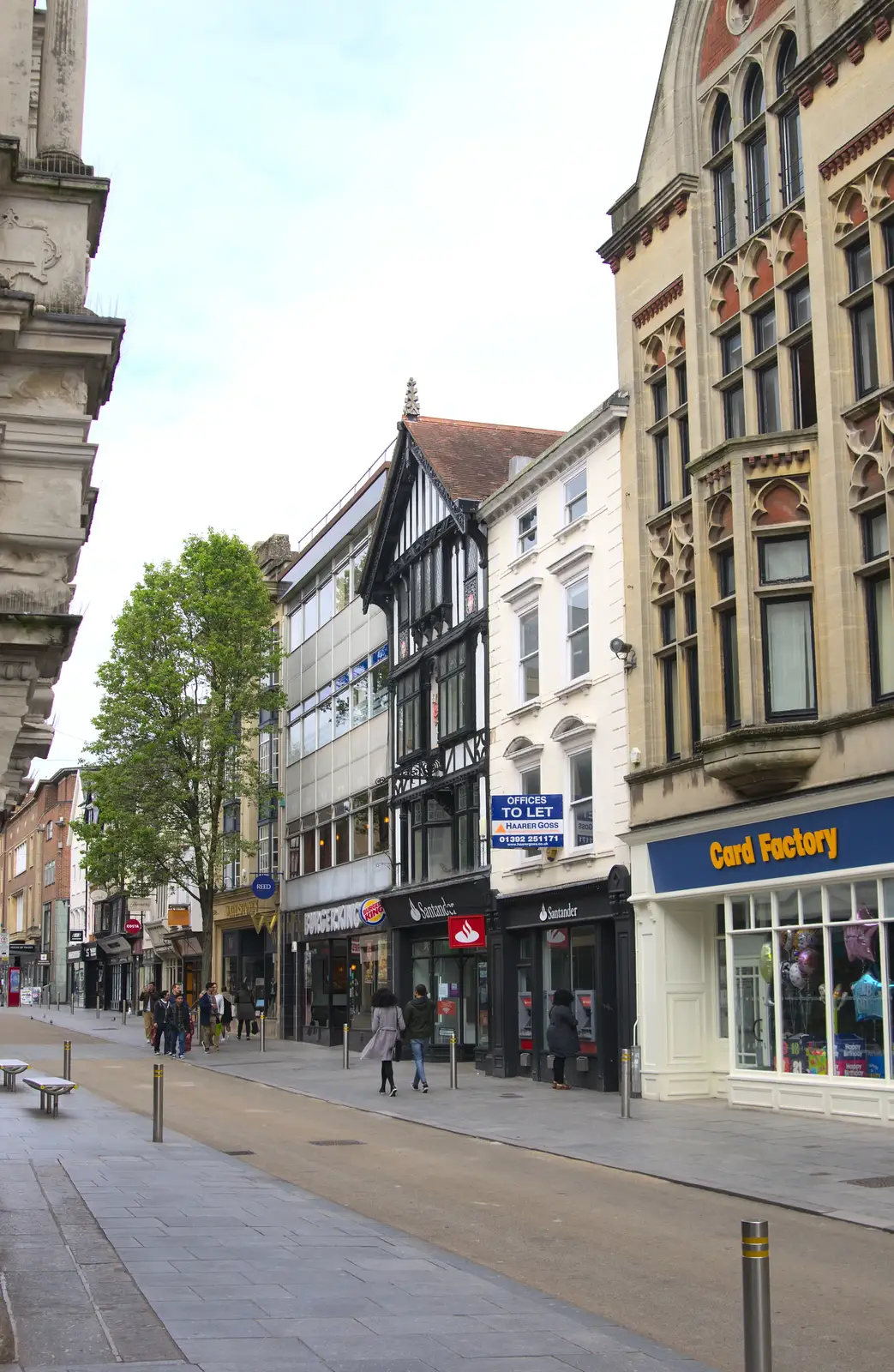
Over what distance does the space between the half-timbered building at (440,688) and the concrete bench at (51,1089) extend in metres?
10.9

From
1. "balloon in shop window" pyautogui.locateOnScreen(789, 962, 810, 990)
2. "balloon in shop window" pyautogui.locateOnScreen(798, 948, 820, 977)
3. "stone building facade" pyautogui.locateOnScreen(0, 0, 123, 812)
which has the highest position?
"stone building facade" pyautogui.locateOnScreen(0, 0, 123, 812)

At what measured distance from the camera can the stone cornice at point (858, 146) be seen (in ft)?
65.9

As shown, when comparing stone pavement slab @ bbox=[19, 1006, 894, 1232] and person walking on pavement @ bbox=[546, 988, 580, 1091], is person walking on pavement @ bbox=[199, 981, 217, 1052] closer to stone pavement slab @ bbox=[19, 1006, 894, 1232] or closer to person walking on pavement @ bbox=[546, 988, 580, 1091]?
stone pavement slab @ bbox=[19, 1006, 894, 1232]

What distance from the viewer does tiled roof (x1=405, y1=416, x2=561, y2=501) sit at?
34344 millimetres

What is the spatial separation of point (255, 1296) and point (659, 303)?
20156mm

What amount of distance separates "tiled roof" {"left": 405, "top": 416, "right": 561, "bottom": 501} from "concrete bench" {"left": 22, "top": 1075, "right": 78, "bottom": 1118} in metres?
15.9

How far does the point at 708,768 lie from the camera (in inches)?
864

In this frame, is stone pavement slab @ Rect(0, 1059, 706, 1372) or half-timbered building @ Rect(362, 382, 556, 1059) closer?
stone pavement slab @ Rect(0, 1059, 706, 1372)

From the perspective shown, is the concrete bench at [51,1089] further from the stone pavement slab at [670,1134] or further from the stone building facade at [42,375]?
the stone building facade at [42,375]

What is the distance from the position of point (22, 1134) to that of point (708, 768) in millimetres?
10693

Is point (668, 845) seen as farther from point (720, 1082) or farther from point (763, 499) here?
point (763, 499)

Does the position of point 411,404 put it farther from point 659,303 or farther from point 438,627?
point 659,303

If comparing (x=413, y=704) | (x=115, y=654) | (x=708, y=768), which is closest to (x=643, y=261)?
(x=708, y=768)

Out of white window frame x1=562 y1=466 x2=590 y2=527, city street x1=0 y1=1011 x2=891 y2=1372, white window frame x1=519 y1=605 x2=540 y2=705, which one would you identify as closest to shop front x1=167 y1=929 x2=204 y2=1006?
white window frame x1=519 y1=605 x2=540 y2=705
